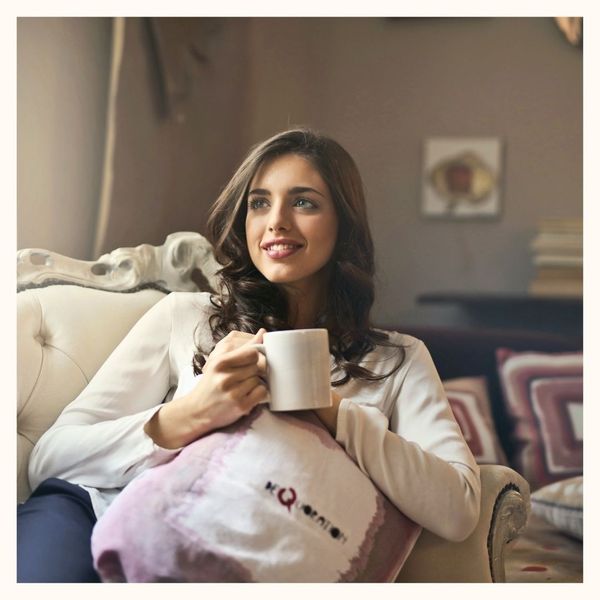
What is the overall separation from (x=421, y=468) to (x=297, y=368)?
0.21m

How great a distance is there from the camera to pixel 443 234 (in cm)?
113

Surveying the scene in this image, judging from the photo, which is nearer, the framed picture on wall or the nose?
the nose

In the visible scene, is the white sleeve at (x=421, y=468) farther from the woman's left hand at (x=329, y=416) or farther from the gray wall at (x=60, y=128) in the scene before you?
the gray wall at (x=60, y=128)

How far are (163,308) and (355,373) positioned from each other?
0.89 feet

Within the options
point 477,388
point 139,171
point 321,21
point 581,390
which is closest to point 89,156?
point 139,171

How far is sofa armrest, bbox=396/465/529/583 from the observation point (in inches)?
38.4

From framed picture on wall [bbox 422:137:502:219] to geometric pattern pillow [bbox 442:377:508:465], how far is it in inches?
10.1

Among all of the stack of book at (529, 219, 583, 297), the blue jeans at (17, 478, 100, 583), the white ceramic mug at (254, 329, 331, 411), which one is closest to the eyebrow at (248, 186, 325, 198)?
the white ceramic mug at (254, 329, 331, 411)

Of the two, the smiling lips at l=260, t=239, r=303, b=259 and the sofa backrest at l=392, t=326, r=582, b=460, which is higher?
the smiling lips at l=260, t=239, r=303, b=259

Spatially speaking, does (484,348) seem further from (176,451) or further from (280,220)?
(176,451)

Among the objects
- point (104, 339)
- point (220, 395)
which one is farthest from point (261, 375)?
point (104, 339)

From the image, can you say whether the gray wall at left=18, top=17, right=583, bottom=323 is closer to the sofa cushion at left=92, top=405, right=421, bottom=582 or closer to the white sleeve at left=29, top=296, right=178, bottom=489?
the white sleeve at left=29, top=296, right=178, bottom=489

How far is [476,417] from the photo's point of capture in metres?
1.24
